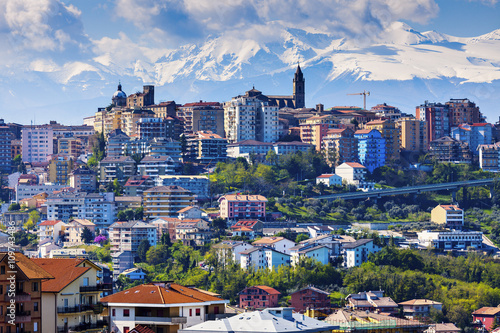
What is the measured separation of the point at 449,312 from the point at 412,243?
2077 cm

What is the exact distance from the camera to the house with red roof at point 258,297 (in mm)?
85438

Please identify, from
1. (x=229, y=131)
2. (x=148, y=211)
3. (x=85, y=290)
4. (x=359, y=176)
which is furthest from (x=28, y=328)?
(x=229, y=131)

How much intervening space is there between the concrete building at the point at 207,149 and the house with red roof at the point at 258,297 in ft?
149

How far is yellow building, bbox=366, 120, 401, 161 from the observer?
448 ft

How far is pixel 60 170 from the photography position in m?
138

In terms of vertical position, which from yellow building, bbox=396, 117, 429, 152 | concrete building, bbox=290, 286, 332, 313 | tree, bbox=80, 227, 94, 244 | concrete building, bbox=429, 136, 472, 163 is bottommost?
concrete building, bbox=290, 286, 332, 313

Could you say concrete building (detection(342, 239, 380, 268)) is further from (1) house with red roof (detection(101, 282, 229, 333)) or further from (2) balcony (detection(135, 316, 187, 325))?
(2) balcony (detection(135, 316, 187, 325))

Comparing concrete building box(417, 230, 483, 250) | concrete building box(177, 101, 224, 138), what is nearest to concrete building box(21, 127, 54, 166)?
concrete building box(177, 101, 224, 138)

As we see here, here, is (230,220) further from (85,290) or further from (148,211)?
(85,290)

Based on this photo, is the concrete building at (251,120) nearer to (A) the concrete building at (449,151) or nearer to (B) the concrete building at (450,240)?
(A) the concrete building at (449,151)

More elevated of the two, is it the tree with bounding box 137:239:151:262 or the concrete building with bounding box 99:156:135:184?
the concrete building with bounding box 99:156:135:184

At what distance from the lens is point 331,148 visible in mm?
133250

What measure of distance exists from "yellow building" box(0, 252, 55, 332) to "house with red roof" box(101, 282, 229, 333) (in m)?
2.55

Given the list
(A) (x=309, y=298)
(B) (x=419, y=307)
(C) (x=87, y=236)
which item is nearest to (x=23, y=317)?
(A) (x=309, y=298)
